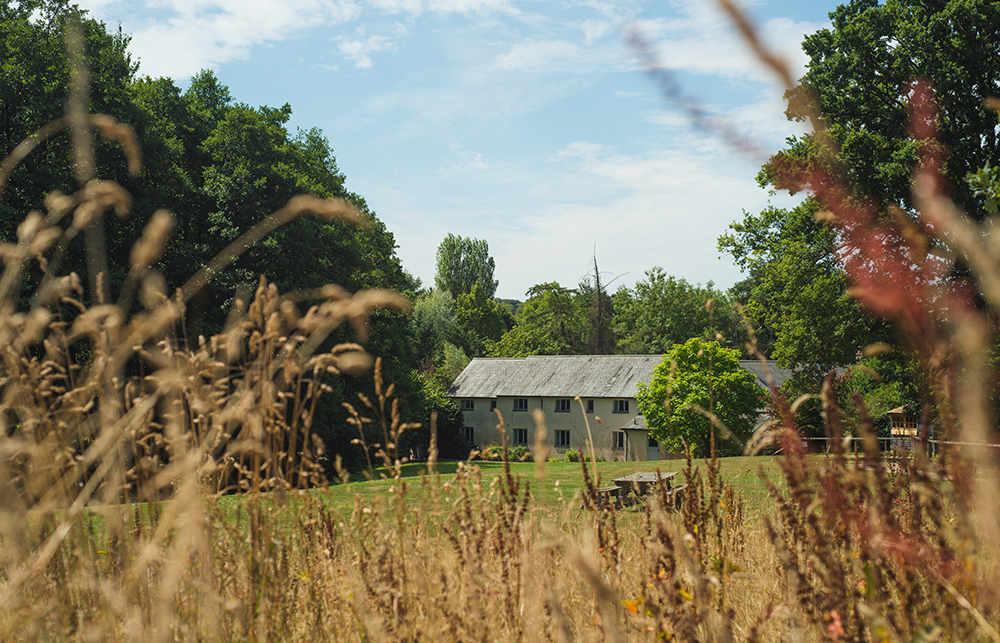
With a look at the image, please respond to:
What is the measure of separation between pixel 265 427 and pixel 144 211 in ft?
70.1

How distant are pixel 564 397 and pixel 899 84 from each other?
3347cm

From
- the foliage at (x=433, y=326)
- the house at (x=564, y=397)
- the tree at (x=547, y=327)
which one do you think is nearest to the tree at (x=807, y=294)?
the house at (x=564, y=397)

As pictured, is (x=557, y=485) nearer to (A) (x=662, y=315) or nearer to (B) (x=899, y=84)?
(B) (x=899, y=84)

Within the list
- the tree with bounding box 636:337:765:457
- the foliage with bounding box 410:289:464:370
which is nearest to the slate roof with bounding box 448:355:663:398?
the foliage with bounding box 410:289:464:370

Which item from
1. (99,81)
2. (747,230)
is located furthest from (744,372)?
(99,81)

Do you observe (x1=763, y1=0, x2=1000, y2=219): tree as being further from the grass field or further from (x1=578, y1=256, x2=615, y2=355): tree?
(x1=578, y1=256, x2=615, y2=355): tree

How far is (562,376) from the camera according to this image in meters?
49.6

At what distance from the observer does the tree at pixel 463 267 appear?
76.4 metres

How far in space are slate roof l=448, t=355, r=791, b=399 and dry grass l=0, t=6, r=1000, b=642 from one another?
143ft

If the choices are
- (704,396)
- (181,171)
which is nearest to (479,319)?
(704,396)

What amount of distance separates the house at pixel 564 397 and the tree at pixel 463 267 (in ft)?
76.5

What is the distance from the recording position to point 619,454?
46219mm

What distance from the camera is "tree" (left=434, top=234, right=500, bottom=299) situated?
7638cm

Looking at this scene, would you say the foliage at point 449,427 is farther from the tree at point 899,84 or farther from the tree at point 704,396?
the tree at point 899,84
